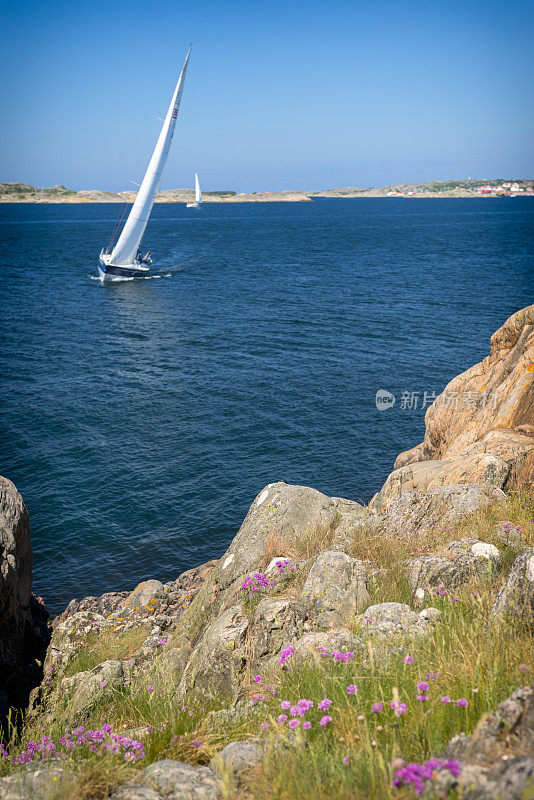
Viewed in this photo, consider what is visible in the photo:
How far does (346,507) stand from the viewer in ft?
31.2

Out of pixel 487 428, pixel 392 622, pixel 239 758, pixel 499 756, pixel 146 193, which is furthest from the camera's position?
pixel 146 193

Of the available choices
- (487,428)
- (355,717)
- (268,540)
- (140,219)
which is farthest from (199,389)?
(140,219)

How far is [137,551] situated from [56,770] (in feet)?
47.9

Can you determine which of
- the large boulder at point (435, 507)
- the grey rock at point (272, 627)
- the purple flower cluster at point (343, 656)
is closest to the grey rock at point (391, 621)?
the purple flower cluster at point (343, 656)

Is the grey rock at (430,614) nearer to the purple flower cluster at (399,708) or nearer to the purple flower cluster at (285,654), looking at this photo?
the purple flower cluster at (285,654)

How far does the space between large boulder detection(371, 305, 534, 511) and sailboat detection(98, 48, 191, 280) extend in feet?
168

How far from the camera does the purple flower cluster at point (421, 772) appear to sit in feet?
8.18

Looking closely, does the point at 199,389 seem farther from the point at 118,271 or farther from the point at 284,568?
the point at 118,271

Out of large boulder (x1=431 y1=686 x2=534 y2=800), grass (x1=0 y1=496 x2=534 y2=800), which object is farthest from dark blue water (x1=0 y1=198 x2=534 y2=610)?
large boulder (x1=431 y1=686 x2=534 y2=800)

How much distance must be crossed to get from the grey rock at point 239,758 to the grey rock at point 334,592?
5.81 ft

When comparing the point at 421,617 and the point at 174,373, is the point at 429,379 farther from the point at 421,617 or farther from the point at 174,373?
the point at 421,617

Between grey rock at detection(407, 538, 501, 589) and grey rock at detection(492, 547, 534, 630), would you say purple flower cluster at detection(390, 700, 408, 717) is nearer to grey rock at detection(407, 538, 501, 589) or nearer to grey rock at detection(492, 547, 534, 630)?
grey rock at detection(492, 547, 534, 630)

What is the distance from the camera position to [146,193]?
6656 centimetres

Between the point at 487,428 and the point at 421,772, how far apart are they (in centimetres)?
1067
